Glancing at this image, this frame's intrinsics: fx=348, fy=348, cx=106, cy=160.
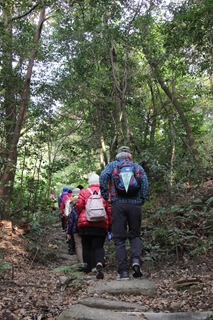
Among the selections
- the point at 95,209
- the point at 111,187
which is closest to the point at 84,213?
the point at 95,209

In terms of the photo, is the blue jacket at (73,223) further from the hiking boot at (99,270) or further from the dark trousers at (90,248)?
the hiking boot at (99,270)

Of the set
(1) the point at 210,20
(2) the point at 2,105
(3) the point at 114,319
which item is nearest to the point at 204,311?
(3) the point at 114,319

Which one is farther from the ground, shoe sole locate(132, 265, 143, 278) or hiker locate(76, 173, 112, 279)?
hiker locate(76, 173, 112, 279)

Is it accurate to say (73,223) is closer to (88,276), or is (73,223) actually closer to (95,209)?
(95,209)

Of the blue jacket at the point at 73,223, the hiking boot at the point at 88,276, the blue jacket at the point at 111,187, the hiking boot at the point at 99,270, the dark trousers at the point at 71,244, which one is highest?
the blue jacket at the point at 111,187

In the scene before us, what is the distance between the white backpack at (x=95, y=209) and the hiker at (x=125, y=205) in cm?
66

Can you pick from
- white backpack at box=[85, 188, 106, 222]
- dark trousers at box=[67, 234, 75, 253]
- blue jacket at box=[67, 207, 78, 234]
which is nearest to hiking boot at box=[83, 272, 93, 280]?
white backpack at box=[85, 188, 106, 222]

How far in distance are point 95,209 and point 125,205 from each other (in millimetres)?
920

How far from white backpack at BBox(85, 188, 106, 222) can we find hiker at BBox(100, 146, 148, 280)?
25.9 inches

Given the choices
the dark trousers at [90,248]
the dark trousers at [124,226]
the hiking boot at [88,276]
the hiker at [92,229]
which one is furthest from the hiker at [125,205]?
the dark trousers at [90,248]

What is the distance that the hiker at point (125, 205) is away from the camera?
530 centimetres

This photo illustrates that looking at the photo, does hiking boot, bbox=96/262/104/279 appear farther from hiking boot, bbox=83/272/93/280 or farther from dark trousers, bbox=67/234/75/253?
dark trousers, bbox=67/234/75/253

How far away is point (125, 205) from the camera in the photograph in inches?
212

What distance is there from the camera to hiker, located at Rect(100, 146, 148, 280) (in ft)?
17.4
